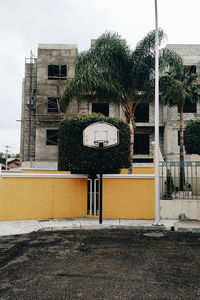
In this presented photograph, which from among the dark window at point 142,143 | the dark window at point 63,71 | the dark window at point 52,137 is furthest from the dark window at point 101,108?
the dark window at point 52,137

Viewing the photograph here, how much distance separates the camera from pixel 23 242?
734 centimetres

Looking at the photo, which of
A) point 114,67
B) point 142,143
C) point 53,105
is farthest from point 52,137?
point 114,67

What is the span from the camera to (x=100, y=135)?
10422 mm

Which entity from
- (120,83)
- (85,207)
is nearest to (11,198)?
(85,207)

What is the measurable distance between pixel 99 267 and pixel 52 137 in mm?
24006

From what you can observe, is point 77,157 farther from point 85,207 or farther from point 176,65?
point 176,65

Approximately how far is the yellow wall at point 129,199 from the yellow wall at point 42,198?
1.04 meters

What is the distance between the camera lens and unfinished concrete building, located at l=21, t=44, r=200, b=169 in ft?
90.5

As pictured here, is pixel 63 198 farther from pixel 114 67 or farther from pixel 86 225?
pixel 114 67

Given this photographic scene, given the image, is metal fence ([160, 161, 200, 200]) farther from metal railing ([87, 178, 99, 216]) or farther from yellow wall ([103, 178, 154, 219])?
metal railing ([87, 178, 99, 216])

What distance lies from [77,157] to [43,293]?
6.94m

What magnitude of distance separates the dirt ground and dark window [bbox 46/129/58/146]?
67.1ft

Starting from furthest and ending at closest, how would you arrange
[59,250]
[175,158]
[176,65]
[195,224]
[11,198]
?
[175,158], [176,65], [11,198], [195,224], [59,250]

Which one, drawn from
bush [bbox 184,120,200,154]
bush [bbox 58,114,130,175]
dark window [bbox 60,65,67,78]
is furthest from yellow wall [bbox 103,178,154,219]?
dark window [bbox 60,65,67,78]
